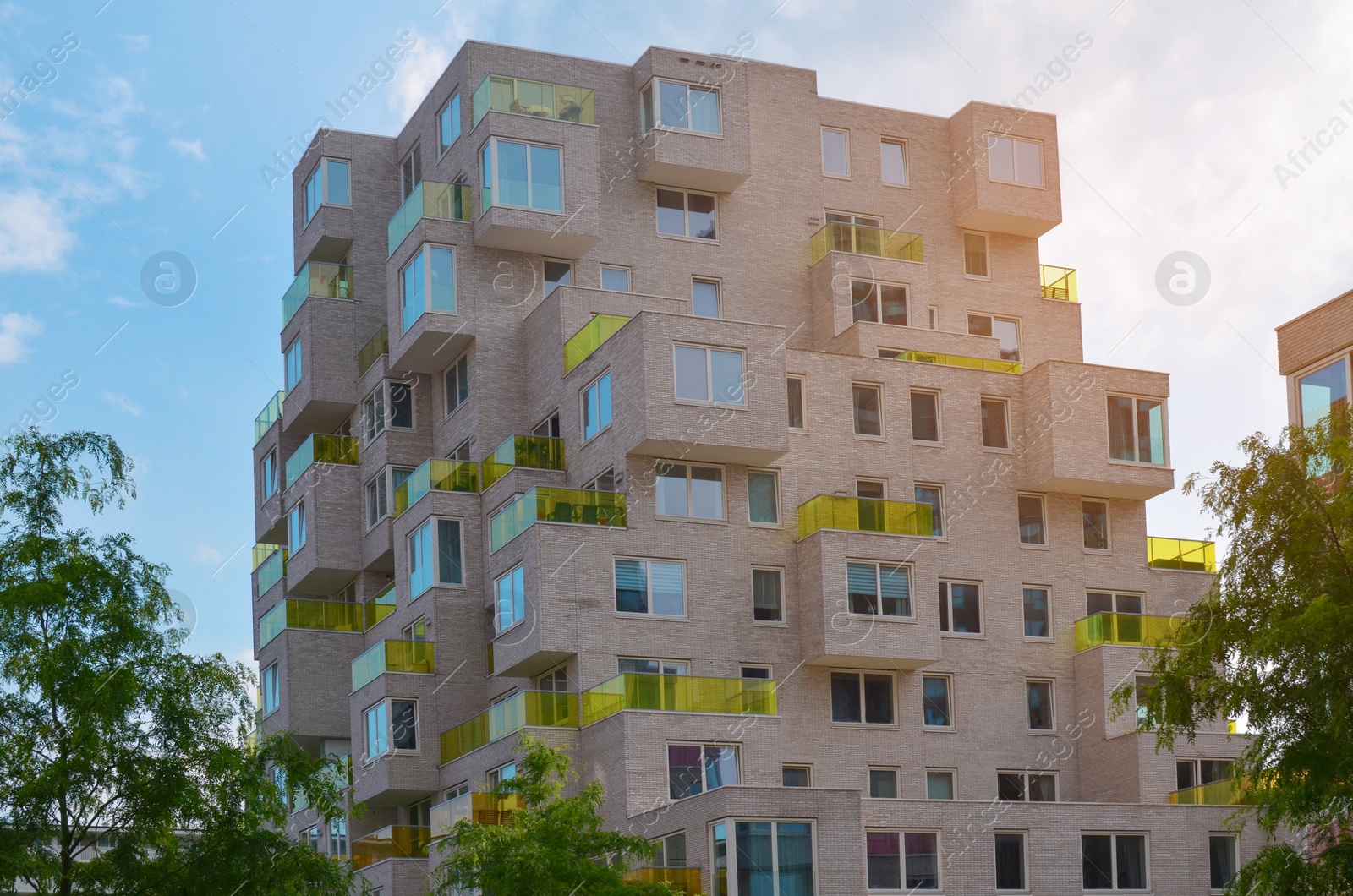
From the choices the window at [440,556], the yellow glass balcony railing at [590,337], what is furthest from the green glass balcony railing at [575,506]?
the window at [440,556]

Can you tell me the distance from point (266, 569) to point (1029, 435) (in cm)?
2858

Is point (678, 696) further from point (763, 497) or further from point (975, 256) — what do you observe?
point (975, 256)

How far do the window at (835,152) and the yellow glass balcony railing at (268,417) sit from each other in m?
20.9

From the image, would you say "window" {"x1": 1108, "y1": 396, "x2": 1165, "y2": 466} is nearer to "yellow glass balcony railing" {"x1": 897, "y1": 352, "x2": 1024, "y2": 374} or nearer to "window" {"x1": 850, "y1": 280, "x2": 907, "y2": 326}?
"yellow glass balcony railing" {"x1": 897, "y1": 352, "x2": 1024, "y2": 374}

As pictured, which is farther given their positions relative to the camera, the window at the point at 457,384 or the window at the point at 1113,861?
the window at the point at 457,384

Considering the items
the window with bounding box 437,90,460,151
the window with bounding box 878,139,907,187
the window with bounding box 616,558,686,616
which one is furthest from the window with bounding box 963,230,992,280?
the window with bounding box 616,558,686,616

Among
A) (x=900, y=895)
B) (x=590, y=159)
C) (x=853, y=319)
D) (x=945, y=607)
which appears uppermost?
(x=590, y=159)

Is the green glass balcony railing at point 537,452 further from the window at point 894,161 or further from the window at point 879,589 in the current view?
the window at point 894,161

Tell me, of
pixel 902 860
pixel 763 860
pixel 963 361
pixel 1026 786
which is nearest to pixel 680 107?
pixel 963 361

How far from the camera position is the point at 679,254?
189ft

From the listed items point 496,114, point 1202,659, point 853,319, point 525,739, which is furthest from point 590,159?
point 1202,659

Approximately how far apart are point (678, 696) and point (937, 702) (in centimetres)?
916

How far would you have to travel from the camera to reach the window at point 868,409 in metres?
54.2

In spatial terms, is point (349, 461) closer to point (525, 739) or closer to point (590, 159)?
point (590, 159)
